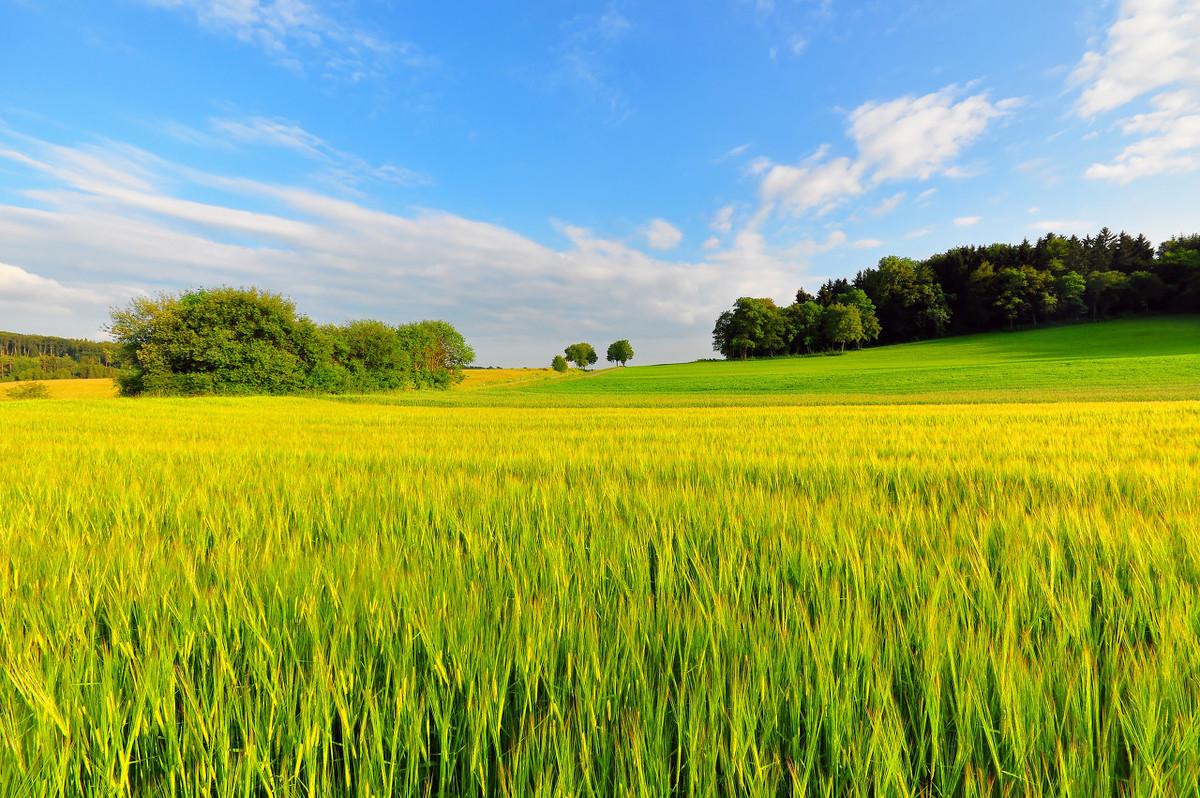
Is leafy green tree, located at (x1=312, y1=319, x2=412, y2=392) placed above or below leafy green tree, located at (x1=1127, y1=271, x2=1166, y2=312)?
below

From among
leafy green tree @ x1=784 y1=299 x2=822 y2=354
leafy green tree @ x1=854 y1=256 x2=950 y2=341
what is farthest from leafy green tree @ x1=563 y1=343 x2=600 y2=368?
A: leafy green tree @ x1=854 y1=256 x2=950 y2=341

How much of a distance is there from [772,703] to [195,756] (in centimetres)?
130

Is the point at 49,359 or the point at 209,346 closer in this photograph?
the point at 209,346

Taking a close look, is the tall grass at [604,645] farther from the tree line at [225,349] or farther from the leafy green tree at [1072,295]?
the leafy green tree at [1072,295]

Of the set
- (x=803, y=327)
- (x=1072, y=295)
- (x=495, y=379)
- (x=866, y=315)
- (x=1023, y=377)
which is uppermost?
(x=1072, y=295)

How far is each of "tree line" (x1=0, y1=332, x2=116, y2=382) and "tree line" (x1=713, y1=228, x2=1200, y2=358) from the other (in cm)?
9305

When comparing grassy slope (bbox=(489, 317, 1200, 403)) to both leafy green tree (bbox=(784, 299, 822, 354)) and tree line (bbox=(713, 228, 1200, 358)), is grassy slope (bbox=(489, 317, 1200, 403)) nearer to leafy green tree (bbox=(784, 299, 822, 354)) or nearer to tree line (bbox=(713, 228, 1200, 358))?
tree line (bbox=(713, 228, 1200, 358))

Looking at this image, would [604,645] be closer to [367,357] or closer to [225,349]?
[225,349]

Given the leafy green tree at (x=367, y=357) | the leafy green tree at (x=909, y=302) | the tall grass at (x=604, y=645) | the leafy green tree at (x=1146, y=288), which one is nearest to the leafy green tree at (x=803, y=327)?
the leafy green tree at (x=909, y=302)

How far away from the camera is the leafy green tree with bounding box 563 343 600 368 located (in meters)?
110

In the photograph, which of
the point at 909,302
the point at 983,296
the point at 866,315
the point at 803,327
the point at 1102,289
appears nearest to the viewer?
the point at 1102,289

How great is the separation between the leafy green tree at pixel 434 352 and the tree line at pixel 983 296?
50.2m

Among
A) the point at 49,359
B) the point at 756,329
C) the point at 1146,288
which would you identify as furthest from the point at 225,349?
the point at 1146,288

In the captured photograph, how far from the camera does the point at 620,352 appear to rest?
113m
